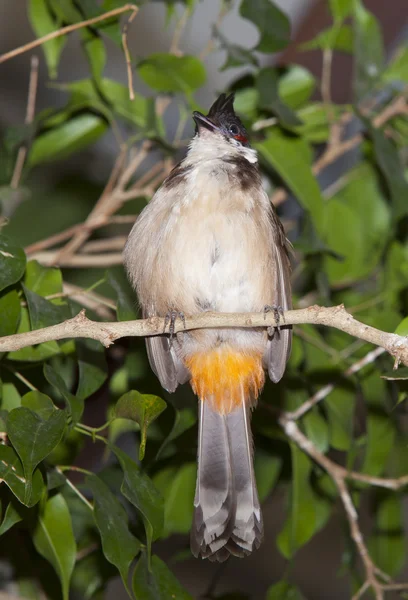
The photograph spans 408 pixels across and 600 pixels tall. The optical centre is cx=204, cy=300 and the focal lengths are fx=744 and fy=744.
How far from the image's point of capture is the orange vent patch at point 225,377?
2.36 m

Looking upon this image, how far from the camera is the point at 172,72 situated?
2.57 metres

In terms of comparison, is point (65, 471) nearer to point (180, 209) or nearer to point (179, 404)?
point (179, 404)

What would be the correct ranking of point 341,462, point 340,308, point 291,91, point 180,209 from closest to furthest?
point 340,308 → point 180,209 → point 291,91 → point 341,462

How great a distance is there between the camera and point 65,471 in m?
1.96

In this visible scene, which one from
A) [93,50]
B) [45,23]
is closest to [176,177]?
[93,50]

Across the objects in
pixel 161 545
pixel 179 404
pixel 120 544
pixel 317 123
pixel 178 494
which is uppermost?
pixel 317 123

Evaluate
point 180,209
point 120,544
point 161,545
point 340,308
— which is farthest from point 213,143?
point 161,545

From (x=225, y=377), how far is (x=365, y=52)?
1388 millimetres

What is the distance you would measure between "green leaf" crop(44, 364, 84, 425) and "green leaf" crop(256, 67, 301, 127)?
1260mm

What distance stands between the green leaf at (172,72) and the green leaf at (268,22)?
0.23 meters

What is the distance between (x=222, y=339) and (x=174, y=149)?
73 centimetres

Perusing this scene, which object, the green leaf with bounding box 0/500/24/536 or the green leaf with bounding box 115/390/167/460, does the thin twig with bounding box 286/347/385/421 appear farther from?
the green leaf with bounding box 0/500/24/536

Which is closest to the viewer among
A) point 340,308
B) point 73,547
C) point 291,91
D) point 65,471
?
point 340,308

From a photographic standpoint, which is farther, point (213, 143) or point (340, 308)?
point (213, 143)
